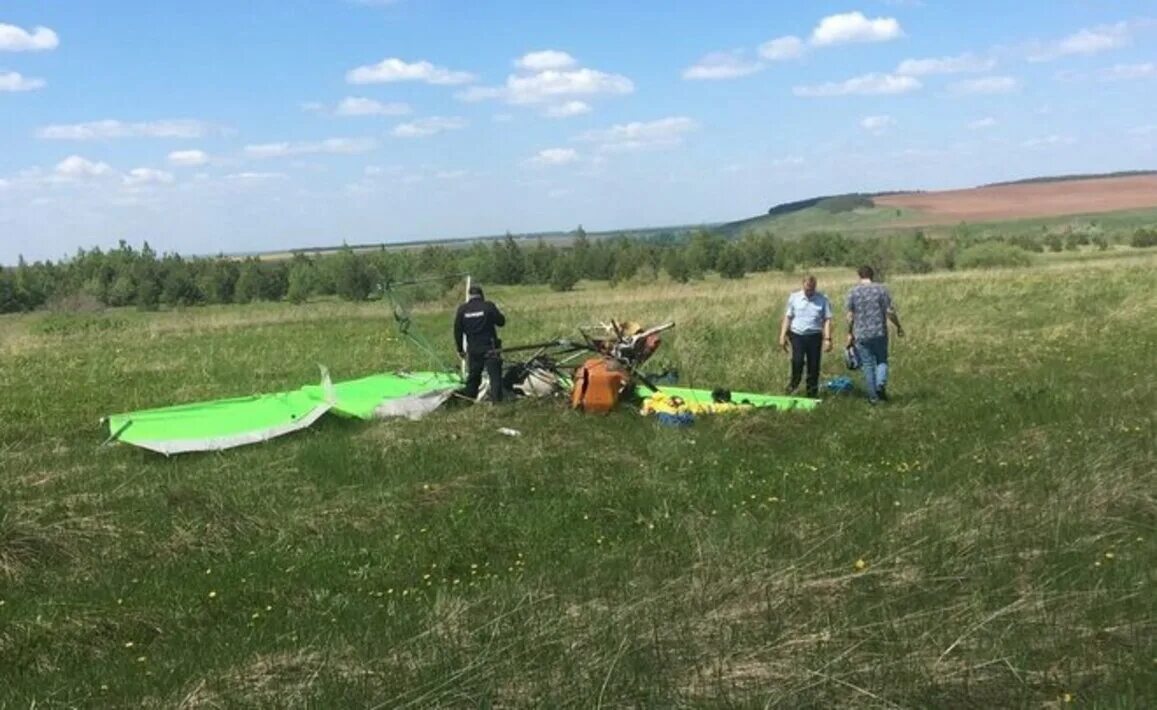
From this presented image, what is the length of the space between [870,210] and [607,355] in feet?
409

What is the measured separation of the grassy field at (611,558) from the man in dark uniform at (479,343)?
2.39 feet

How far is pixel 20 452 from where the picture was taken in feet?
37.2

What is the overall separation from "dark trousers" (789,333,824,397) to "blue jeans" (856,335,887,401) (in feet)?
3.17

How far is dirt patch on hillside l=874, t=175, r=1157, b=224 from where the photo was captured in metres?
97.2

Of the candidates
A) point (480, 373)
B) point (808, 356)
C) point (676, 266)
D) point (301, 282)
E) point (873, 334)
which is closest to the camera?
point (873, 334)

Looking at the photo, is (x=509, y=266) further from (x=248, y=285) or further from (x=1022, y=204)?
(x=1022, y=204)

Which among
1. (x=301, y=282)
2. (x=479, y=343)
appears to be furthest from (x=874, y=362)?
(x=301, y=282)

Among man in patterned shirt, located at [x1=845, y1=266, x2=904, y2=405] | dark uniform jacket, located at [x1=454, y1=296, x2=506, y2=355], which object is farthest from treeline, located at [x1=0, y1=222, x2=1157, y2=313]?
A: man in patterned shirt, located at [x1=845, y1=266, x2=904, y2=405]

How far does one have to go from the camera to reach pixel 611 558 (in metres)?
6.57

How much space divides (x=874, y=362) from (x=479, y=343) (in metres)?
5.22

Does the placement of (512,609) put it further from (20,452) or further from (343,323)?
(343,323)

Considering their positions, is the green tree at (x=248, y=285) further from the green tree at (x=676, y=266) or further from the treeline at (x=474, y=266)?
the green tree at (x=676, y=266)

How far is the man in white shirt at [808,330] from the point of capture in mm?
13922

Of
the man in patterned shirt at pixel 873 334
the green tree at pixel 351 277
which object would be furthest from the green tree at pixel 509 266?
the man in patterned shirt at pixel 873 334
